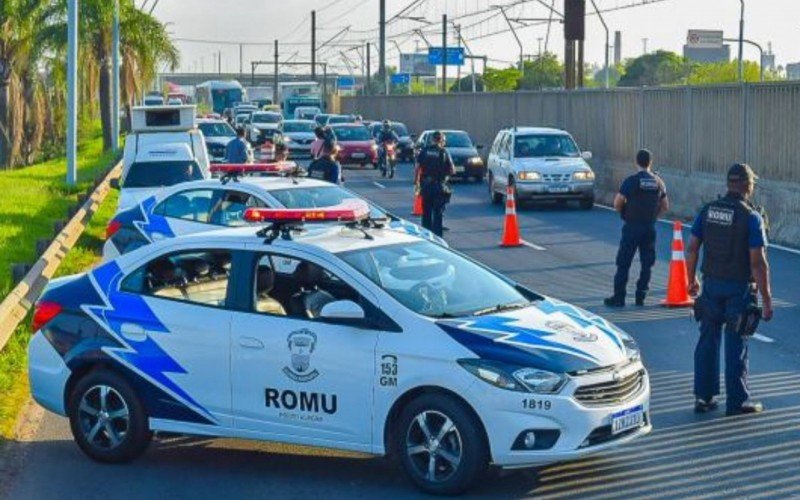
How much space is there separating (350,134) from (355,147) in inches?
43.6

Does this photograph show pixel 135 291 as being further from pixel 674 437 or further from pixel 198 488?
pixel 674 437

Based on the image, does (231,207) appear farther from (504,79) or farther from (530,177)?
(504,79)

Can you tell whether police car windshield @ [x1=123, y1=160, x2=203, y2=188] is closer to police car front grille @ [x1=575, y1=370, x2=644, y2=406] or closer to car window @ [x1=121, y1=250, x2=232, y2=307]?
car window @ [x1=121, y1=250, x2=232, y2=307]

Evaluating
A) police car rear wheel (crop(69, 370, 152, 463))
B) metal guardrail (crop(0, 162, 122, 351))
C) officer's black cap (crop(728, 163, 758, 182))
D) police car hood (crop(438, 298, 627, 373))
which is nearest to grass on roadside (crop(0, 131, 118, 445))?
metal guardrail (crop(0, 162, 122, 351))

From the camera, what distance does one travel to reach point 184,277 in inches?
388

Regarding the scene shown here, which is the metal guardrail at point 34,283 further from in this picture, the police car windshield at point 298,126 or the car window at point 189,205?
the police car windshield at point 298,126

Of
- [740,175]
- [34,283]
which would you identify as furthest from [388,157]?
[740,175]

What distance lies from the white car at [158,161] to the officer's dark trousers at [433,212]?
3640 millimetres

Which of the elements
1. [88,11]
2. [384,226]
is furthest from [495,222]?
[88,11]

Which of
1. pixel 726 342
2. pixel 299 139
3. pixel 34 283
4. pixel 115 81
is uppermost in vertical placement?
pixel 115 81

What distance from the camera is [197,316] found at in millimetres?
9375

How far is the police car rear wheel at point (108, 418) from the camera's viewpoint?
9547 millimetres

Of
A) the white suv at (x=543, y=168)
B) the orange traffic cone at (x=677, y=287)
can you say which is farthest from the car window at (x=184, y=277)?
the white suv at (x=543, y=168)

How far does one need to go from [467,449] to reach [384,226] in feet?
7.41
